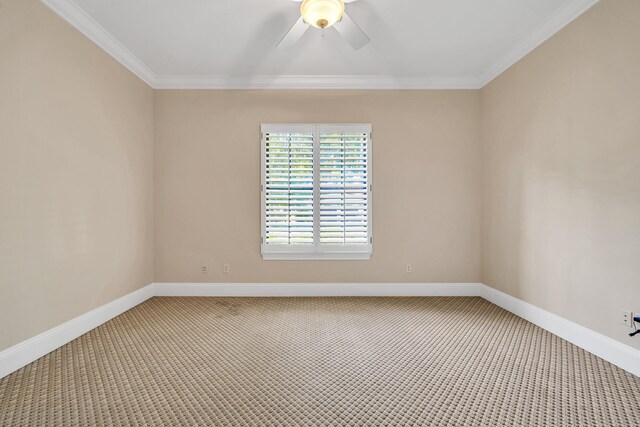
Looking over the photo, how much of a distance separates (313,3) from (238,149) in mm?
2116

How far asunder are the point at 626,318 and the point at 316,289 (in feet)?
9.20

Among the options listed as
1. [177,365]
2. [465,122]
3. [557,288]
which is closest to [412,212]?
[465,122]

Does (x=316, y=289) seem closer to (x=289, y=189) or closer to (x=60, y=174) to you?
(x=289, y=189)

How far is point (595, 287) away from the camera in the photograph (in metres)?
2.34

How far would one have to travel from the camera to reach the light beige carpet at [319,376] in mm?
1635

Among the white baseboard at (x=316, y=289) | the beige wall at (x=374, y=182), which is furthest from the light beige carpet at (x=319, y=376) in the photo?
the beige wall at (x=374, y=182)

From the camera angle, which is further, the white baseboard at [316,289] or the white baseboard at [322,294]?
the white baseboard at [316,289]

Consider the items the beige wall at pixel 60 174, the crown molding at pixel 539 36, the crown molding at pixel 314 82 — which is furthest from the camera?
the crown molding at pixel 314 82

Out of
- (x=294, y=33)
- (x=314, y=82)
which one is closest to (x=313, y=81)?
(x=314, y=82)

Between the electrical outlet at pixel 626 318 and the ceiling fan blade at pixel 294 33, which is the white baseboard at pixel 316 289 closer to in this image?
the electrical outlet at pixel 626 318

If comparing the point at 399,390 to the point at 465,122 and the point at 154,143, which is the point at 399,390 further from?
the point at 154,143

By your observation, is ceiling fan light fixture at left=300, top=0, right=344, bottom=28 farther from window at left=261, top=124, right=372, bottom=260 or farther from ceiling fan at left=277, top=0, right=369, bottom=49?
window at left=261, top=124, right=372, bottom=260

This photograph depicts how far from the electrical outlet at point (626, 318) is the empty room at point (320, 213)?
3 centimetres

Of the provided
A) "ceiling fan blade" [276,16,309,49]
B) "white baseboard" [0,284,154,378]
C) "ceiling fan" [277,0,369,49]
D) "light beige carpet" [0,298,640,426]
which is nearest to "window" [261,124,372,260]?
"light beige carpet" [0,298,640,426]
